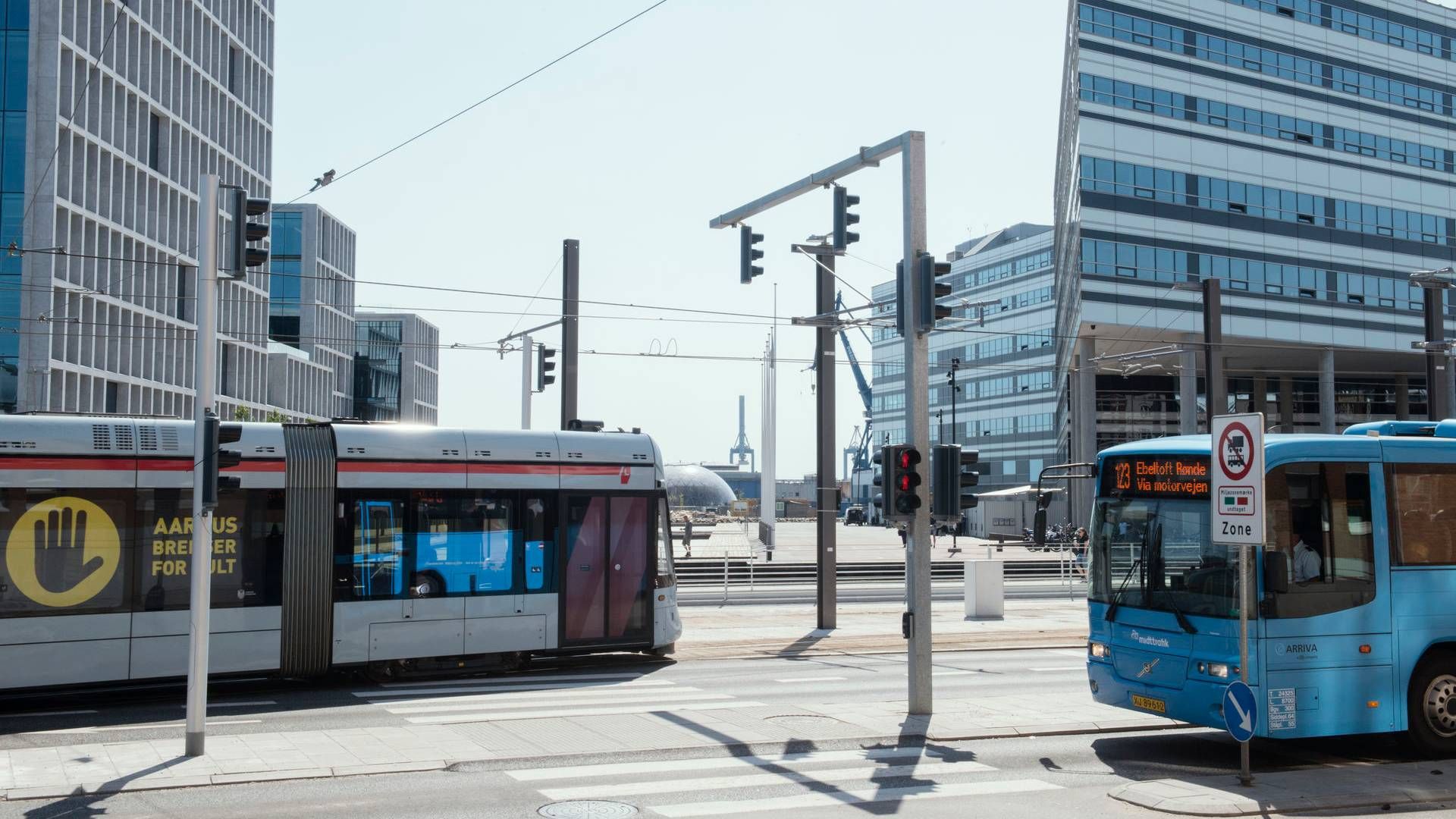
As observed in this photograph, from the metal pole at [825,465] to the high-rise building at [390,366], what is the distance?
8110cm

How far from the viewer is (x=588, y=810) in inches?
379

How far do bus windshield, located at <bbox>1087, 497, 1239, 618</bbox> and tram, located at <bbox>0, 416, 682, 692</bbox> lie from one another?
26.4ft

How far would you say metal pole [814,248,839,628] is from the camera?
25734 mm

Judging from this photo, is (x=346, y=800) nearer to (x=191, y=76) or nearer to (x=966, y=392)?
(x=191, y=76)

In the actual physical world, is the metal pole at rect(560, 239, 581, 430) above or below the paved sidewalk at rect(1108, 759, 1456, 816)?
above

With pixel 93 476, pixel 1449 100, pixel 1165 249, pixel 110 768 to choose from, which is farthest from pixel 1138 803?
pixel 1449 100

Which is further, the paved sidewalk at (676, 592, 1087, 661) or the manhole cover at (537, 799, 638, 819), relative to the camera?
the paved sidewalk at (676, 592, 1087, 661)

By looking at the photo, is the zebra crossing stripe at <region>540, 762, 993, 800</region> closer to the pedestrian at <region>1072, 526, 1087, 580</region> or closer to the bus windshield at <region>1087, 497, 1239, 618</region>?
the bus windshield at <region>1087, 497, 1239, 618</region>

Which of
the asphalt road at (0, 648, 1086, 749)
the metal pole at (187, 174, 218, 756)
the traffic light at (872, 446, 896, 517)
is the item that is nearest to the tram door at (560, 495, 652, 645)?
the asphalt road at (0, 648, 1086, 749)

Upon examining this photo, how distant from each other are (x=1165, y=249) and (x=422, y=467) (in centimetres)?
4615

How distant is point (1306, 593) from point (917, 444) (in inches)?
177

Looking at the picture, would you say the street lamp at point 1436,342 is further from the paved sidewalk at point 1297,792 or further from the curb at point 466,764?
the paved sidewalk at point 1297,792

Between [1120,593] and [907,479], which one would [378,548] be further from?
[1120,593]

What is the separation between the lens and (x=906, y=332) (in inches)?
588
